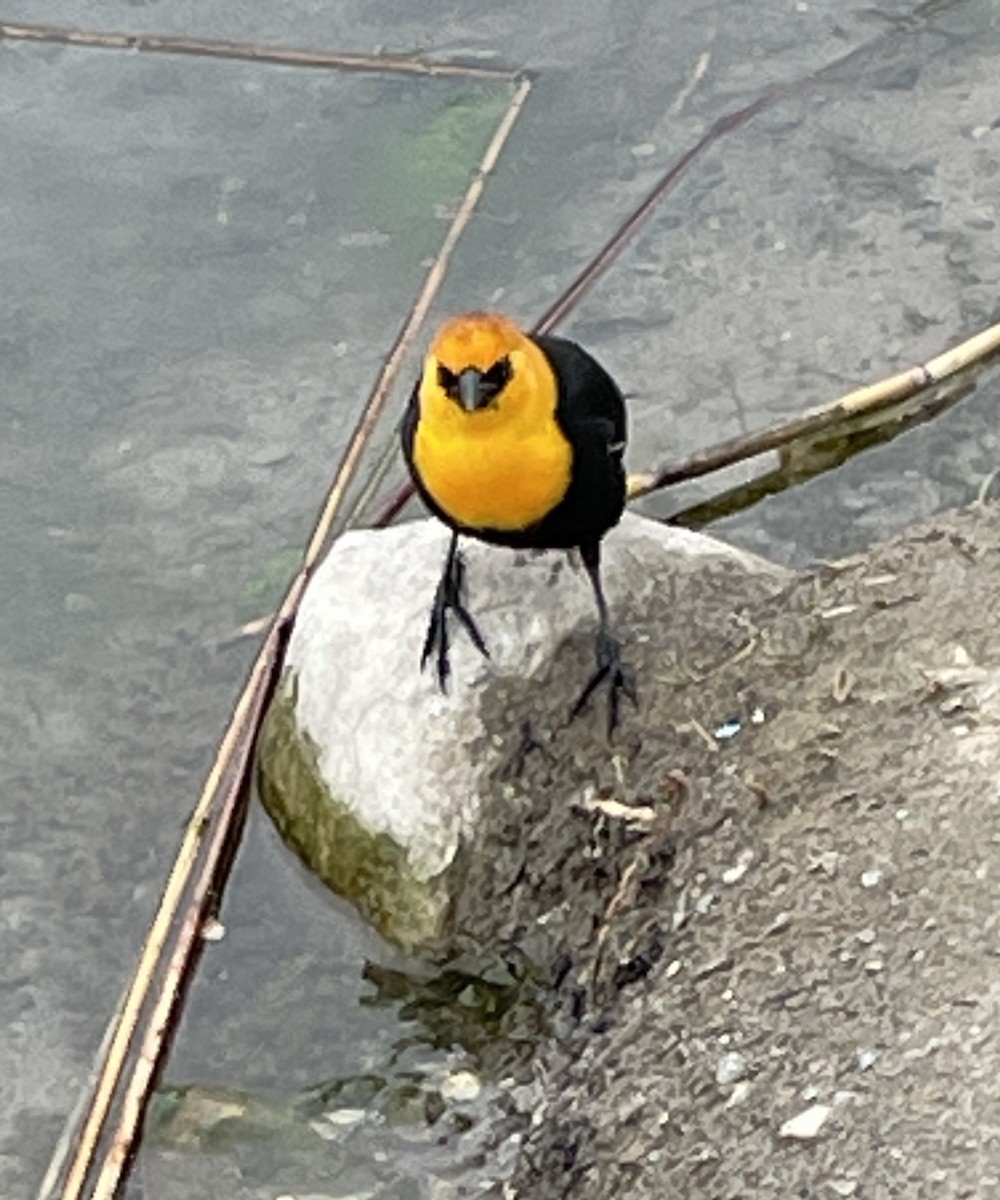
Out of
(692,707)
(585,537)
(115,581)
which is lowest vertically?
(115,581)

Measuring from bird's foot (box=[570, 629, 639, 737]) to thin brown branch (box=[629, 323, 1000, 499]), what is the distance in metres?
0.67

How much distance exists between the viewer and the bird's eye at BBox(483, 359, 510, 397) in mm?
3012

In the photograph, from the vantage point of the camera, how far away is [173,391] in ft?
15.2

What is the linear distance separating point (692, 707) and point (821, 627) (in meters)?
0.23

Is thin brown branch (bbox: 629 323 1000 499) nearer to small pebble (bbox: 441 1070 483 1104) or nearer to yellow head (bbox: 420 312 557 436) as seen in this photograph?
yellow head (bbox: 420 312 557 436)

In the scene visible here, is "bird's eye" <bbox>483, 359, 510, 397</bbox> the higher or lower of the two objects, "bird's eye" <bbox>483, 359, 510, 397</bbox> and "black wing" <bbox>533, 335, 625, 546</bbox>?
the higher

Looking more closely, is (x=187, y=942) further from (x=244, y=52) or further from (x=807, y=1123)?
(x=244, y=52)

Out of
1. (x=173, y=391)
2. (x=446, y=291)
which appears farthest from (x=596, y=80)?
(x=173, y=391)

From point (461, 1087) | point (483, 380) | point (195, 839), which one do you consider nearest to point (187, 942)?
point (195, 839)

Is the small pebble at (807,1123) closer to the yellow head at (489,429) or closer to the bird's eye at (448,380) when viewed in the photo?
the yellow head at (489,429)

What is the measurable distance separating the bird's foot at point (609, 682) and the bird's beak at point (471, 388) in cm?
51

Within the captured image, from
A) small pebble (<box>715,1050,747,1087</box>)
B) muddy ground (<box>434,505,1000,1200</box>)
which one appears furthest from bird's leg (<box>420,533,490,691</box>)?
small pebble (<box>715,1050,747,1087</box>)

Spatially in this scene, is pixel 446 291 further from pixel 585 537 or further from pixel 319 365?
pixel 585 537

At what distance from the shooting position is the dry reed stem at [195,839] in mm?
3141
